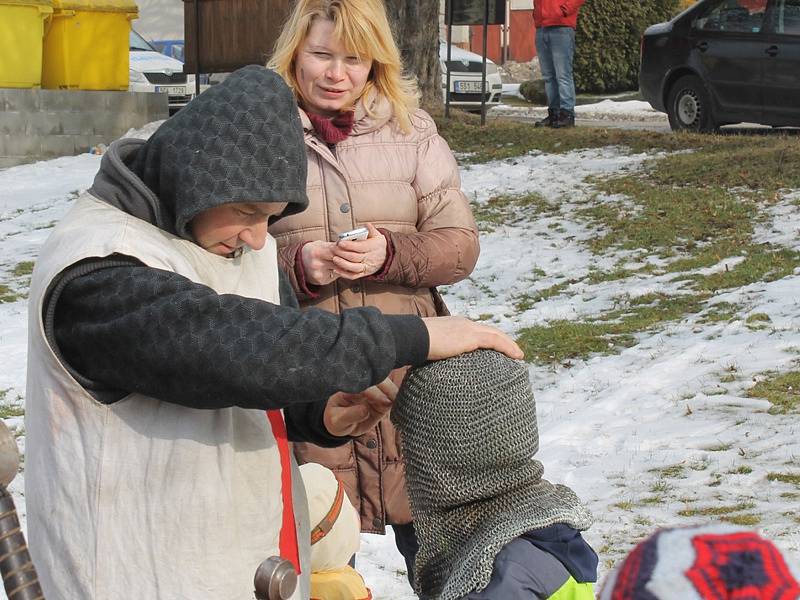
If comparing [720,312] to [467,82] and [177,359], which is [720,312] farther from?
[467,82]

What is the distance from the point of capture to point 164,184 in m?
2.11

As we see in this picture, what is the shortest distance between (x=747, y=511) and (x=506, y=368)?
2.41 metres

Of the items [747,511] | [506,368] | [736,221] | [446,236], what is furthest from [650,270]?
[506,368]

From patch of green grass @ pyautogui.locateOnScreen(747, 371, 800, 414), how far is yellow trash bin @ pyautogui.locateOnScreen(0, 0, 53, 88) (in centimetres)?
949

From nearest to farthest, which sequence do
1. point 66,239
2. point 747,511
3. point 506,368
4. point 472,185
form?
point 66,239
point 506,368
point 747,511
point 472,185

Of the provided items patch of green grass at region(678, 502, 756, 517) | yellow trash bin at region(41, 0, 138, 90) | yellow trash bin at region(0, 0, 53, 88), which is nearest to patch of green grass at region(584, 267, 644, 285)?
patch of green grass at region(678, 502, 756, 517)

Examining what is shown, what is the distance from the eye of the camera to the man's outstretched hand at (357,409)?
97.2 inches

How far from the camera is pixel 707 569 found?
3.94 feet

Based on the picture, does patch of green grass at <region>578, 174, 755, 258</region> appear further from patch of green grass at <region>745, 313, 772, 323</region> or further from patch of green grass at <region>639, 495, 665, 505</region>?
patch of green grass at <region>639, 495, 665, 505</region>

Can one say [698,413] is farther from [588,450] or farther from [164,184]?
[164,184]

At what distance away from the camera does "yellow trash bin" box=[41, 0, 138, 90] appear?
13.5 m

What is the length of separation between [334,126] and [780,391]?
3.20m

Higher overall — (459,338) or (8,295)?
(459,338)

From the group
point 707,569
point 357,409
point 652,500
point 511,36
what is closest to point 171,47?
point 511,36
